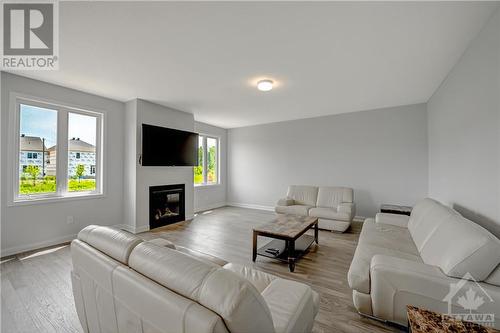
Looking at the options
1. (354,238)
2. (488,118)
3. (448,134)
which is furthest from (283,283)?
(448,134)

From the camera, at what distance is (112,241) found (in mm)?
1244

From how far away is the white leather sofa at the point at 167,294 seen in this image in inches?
29.0

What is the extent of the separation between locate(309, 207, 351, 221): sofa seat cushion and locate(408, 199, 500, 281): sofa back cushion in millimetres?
1738

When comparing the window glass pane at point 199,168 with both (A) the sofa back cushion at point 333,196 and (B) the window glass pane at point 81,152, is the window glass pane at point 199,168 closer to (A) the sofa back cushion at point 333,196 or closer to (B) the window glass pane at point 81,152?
(B) the window glass pane at point 81,152

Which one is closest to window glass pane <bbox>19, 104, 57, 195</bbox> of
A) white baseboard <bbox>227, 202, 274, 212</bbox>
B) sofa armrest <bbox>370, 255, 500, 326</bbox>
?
white baseboard <bbox>227, 202, 274, 212</bbox>

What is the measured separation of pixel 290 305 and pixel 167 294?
0.66m

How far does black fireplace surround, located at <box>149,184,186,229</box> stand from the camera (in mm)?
4316

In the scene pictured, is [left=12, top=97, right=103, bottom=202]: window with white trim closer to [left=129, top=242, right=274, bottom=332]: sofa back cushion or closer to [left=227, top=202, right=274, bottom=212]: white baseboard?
[left=129, top=242, right=274, bottom=332]: sofa back cushion

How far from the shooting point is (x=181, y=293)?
836mm

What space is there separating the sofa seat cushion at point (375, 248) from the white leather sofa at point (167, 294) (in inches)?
24.6

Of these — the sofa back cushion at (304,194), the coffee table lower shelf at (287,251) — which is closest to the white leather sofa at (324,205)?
the sofa back cushion at (304,194)

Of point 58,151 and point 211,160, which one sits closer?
point 58,151

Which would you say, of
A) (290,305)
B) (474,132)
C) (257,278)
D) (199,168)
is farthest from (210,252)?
(474,132)

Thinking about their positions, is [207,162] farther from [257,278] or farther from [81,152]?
[257,278]
